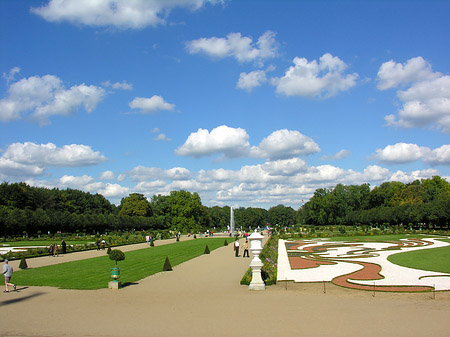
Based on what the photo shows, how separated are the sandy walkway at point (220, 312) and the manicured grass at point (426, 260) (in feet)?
25.7

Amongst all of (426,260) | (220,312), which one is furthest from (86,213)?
(220,312)

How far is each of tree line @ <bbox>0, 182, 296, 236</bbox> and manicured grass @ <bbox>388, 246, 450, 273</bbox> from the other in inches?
2099

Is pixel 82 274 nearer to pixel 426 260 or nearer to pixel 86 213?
pixel 426 260

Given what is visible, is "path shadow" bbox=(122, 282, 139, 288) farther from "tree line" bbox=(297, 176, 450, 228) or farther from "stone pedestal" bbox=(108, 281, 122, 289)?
"tree line" bbox=(297, 176, 450, 228)

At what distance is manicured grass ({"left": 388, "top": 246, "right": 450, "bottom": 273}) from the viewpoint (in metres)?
20.8

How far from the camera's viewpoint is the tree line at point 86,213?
63219 millimetres

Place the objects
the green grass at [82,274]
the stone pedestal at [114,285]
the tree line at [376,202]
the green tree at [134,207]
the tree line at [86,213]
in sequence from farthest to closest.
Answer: the green tree at [134,207] → the tree line at [376,202] → the tree line at [86,213] → the green grass at [82,274] → the stone pedestal at [114,285]

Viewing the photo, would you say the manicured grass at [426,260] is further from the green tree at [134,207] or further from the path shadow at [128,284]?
the green tree at [134,207]

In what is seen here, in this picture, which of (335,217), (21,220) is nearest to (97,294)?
(21,220)

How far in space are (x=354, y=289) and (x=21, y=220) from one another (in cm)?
5731

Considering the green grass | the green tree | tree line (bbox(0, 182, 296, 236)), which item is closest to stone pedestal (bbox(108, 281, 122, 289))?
the green grass

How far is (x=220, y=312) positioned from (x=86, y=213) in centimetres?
9170

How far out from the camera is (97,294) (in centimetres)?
1490

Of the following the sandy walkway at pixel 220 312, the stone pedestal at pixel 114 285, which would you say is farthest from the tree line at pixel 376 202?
the stone pedestal at pixel 114 285
